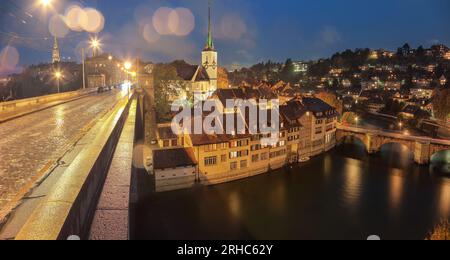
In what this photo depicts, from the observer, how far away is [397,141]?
43406mm

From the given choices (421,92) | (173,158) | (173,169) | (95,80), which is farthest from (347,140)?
(421,92)

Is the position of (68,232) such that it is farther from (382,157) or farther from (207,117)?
(382,157)

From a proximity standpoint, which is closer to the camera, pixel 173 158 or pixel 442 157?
pixel 173 158

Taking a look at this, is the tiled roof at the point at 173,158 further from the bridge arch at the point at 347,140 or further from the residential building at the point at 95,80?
the residential building at the point at 95,80

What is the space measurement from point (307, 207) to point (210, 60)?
50002mm

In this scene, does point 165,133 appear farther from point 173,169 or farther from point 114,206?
point 114,206

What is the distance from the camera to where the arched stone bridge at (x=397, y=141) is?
39.7 m

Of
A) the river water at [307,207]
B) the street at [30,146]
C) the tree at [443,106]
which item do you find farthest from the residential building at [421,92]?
the street at [30,146]

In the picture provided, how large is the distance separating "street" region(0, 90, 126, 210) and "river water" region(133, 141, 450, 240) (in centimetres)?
916

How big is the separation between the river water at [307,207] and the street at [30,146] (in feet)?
30.1

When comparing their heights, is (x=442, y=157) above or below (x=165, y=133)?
below

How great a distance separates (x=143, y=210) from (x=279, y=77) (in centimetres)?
12093

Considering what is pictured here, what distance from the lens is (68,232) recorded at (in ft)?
13.3

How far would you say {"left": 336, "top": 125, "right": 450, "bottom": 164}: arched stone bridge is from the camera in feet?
130
